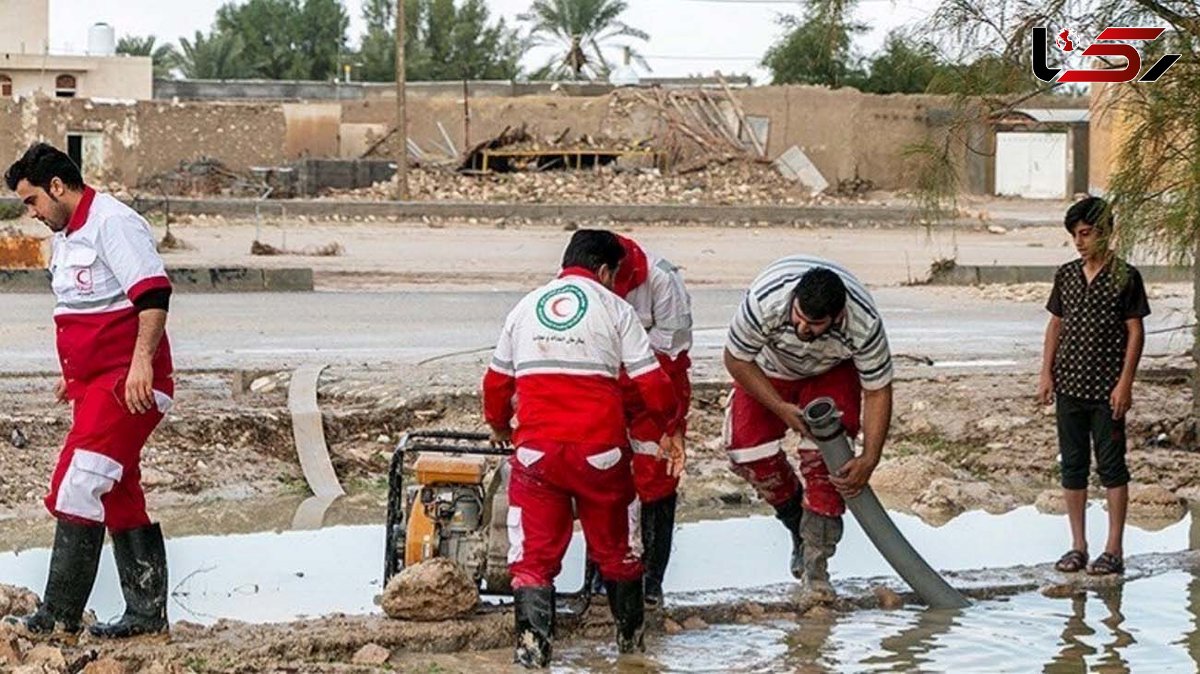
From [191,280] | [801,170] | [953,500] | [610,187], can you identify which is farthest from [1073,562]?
[801,170]

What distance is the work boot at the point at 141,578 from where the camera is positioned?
691 centimetres

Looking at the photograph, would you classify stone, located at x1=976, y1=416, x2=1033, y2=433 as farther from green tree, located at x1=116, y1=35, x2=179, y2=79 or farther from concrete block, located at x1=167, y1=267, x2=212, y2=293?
green tree, located at x1=116, y1=35, x2=179, y2=79

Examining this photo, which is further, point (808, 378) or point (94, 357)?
point (808, 378)

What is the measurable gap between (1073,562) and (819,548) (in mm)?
1300

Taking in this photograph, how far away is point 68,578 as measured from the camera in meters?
6.76

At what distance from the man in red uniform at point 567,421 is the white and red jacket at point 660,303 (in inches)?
23.9

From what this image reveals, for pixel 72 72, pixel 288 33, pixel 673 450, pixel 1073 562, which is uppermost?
pixel 288 33

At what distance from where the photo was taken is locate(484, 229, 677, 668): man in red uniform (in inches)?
258

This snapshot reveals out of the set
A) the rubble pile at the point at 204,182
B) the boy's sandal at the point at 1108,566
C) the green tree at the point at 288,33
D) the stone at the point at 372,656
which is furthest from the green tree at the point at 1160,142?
the green tree at the point at 288,33

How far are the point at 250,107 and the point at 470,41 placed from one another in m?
38.3

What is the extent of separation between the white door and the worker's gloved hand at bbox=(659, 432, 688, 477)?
47204 millimetres

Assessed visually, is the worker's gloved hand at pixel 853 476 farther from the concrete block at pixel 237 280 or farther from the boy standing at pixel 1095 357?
the concrete block at pixel 237 280

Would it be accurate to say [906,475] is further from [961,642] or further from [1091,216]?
[961,642]

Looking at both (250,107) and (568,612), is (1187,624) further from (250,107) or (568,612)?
(250,107)
